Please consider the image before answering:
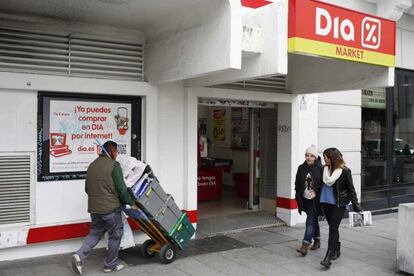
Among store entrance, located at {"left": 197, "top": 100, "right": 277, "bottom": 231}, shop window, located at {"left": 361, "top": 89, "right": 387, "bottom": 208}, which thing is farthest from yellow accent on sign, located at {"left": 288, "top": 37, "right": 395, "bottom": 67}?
shop window, located at {"left": 361, "top": 89, "right": 387, "bottom": 208}

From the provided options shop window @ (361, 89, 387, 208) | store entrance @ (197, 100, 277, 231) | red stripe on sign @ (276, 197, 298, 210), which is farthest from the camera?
shop window @ (361, 89, 387, 208)

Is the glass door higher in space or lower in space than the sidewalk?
higher

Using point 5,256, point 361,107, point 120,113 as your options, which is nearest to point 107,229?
point 5,256

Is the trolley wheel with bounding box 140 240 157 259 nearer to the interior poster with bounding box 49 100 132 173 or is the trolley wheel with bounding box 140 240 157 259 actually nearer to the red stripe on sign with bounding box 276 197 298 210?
the interior poster with bounding box 49 100 132 173

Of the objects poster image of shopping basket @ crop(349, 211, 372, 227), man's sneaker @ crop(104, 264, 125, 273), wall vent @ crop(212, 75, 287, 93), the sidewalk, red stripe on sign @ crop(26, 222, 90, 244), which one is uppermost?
wall vent @ crop(212, 75, 287, 93)

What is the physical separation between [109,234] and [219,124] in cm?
834

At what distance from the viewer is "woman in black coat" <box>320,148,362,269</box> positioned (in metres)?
5.94

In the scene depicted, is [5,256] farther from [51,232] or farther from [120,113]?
[120,113]

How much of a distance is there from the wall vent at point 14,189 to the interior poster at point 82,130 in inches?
14.5

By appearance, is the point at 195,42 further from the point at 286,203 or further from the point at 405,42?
the point at 405,42

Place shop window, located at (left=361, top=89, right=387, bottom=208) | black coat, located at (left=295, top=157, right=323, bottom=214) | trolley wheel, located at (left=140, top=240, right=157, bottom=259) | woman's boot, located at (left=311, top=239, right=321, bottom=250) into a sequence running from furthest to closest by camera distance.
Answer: shop window, located at (left=361, top=89, right=387, bottom=208) → woman's boot, located at (left=311, top=239, right=321, bottom=250) → black coat, located at (left=295, top=157, right=323, bottom=214) → trolley wheel, located at (left=140, top=240, right=157, bottom=259)

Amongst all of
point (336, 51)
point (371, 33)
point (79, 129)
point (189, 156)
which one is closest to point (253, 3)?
point (336, 51)

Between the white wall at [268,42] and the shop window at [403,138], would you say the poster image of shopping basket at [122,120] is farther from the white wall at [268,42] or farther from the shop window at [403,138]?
the shop window at [403,138]

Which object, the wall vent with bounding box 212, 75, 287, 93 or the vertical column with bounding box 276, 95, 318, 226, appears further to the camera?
the vertical column with bounding box 276, 95, 318, 226
